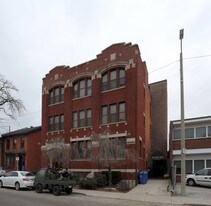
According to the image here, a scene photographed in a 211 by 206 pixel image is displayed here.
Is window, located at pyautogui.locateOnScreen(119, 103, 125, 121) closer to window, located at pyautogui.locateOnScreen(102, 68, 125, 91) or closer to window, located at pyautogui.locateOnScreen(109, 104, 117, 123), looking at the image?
window, located at pyautogui.locateOnScreen(109, 104, 117, 123)

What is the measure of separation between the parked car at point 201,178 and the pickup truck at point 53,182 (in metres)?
11.3

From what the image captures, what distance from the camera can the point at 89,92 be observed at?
34.4 meters

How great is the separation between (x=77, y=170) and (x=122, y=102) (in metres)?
8.62

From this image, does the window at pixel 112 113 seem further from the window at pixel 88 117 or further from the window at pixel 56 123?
the window at pixel 56 123

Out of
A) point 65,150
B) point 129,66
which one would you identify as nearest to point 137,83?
point 129,66

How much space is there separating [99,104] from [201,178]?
38.5 feet

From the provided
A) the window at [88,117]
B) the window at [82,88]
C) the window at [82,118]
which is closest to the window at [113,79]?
the window at [82,88]

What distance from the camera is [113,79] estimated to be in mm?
32031

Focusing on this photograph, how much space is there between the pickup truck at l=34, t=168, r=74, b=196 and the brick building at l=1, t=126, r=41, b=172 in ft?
67.5

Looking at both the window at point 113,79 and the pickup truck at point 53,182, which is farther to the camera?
the window at point 113,79

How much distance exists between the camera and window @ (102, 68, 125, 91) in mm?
31319

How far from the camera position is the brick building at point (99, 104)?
29747 mm

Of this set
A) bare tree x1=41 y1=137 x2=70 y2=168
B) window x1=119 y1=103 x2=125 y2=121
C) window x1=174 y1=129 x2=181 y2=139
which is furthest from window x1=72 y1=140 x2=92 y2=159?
window x1=174 y1=129 x2=181 y2=139

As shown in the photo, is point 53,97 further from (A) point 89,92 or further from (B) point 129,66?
(B) point 129,66
